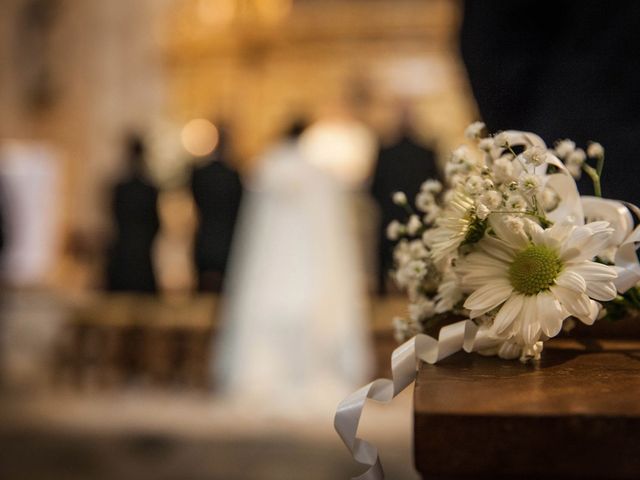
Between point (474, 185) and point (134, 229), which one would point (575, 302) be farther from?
point (134, 229)

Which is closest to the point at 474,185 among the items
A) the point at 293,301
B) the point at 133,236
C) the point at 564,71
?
the point at 564,71

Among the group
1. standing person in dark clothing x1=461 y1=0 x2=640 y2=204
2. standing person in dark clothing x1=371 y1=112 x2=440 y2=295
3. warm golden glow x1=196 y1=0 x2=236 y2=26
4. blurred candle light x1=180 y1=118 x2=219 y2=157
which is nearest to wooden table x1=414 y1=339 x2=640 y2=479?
standing person in dark clothing x1=461 y1=0 x2=640 y2=204

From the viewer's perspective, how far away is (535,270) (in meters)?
0.69

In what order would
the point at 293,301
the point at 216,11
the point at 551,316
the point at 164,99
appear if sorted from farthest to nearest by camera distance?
the point at 164,99 < the point at 216,11 < the point at 293,301 < the point at 551,316

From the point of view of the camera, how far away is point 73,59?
31.7 ft

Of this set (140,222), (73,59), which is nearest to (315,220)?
(140,222)

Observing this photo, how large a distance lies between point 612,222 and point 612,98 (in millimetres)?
274

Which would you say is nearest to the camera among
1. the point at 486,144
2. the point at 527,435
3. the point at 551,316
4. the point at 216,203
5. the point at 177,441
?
the point at 527,435

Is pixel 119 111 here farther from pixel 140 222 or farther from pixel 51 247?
pixel 140 222

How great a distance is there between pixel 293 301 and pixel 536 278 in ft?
14.7

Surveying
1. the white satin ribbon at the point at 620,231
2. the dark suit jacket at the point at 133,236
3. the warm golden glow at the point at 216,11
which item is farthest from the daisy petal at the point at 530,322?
the warm golden glow at the point at 216,11

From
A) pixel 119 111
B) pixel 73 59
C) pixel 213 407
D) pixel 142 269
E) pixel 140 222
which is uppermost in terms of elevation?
pixel 73 59

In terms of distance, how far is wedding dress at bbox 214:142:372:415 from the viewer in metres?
4.95

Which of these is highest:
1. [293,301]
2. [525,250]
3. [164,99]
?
[164,99]
